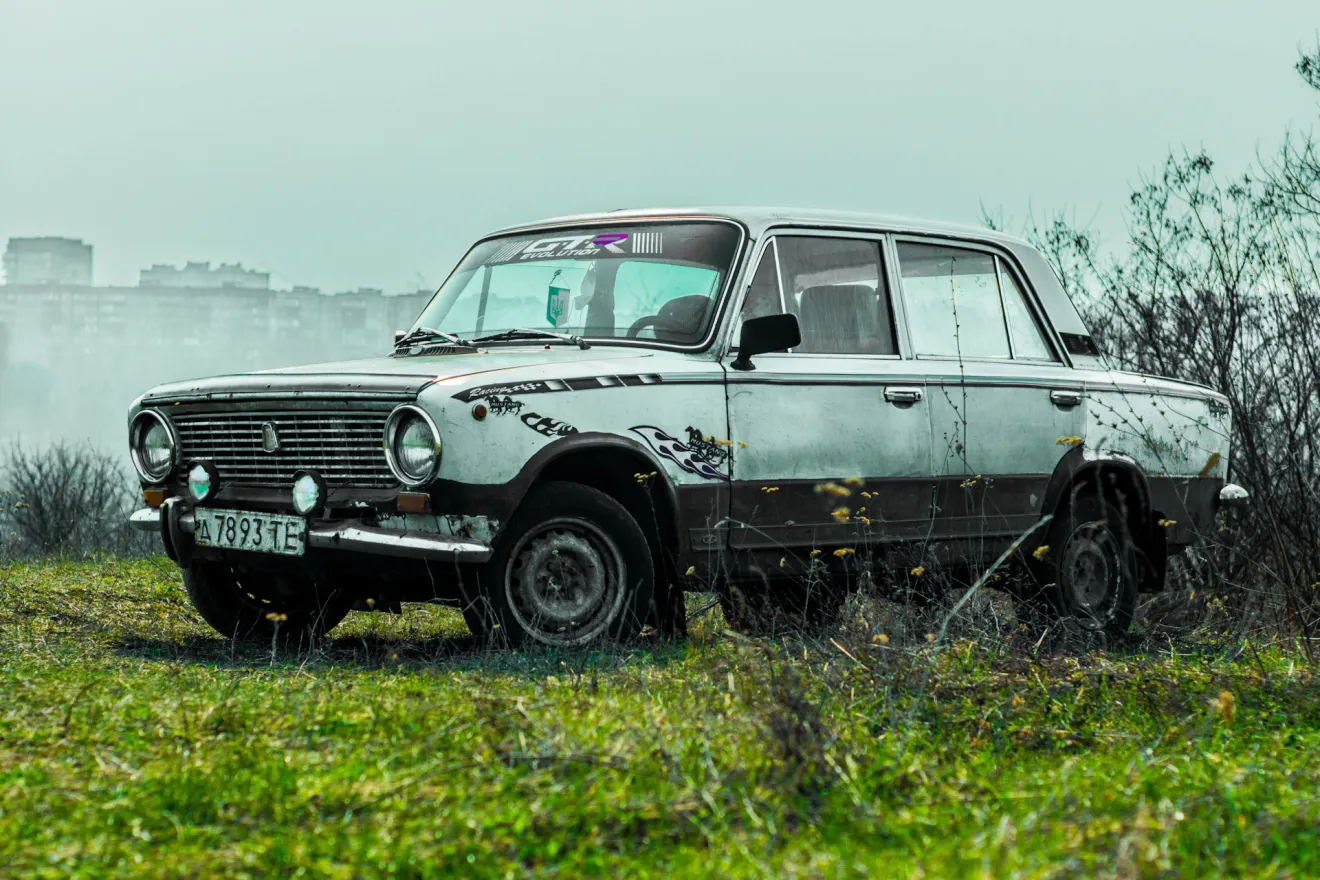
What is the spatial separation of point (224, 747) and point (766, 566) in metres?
2.93

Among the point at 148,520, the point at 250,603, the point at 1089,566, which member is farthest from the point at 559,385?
the point at 1089,566

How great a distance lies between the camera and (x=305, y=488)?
18.0ft

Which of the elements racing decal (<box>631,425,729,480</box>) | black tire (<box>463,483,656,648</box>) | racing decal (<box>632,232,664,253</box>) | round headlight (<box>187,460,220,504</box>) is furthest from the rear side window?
round headlight (<box>187,460,220,504</box>)

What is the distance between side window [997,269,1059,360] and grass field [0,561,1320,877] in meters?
2.52

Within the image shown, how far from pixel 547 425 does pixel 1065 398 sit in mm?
3035

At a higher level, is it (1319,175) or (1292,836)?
(1319,175)

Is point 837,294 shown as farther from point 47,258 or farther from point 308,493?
point 47,258

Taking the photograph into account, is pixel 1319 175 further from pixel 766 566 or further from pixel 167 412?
pixel 167 412

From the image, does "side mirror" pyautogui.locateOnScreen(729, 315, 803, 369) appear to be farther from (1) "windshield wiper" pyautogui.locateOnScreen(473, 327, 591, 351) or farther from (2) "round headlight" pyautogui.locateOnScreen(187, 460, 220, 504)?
(2) "round headlight" pyautogui.locateOnScreen(187, 460, 220, 504)

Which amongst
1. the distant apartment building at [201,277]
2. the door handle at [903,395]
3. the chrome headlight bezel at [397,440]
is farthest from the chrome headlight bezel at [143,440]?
the distant apartment building at [201,277]

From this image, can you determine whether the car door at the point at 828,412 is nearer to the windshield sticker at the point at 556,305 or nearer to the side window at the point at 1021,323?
the windshield sticker at the point at 556,305

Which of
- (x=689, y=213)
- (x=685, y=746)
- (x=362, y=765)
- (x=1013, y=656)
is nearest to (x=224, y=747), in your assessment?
(x=362, y=765)

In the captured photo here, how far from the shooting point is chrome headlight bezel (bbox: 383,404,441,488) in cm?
524

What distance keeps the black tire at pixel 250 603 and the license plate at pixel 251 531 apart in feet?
2.12
